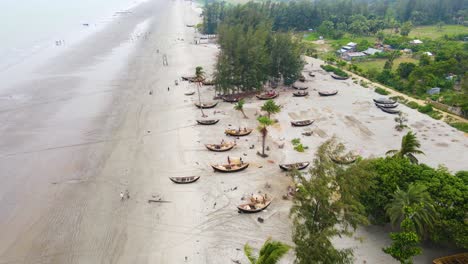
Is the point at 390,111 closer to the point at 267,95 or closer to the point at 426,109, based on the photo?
the point at 426,109

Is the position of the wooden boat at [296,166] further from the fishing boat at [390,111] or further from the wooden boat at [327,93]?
the wooden boat at [327,93]

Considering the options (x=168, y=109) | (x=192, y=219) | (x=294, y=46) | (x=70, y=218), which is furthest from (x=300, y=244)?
(x=294, y=46)

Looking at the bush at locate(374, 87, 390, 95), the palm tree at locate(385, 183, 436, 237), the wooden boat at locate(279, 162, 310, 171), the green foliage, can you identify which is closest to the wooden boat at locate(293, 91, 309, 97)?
the bush at locate(374, 87, 390, 95)

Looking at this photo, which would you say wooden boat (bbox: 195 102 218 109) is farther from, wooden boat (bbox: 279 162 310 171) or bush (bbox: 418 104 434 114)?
bush (bbox: 418 104 434 114)

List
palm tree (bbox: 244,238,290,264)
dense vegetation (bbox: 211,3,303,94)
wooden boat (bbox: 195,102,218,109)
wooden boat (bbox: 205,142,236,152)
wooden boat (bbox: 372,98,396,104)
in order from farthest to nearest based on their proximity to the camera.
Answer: dense vegetation (bbox: 211,3,303,94), wooden boat (bbox: 195,102,218,109), wooden boat (bbox: 372,98,396,104), wooden boat (bbox: 205,142,236,152), palm tree (bbox: 244,238,290,264)

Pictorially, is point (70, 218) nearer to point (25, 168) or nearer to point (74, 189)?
point (74, 189)
